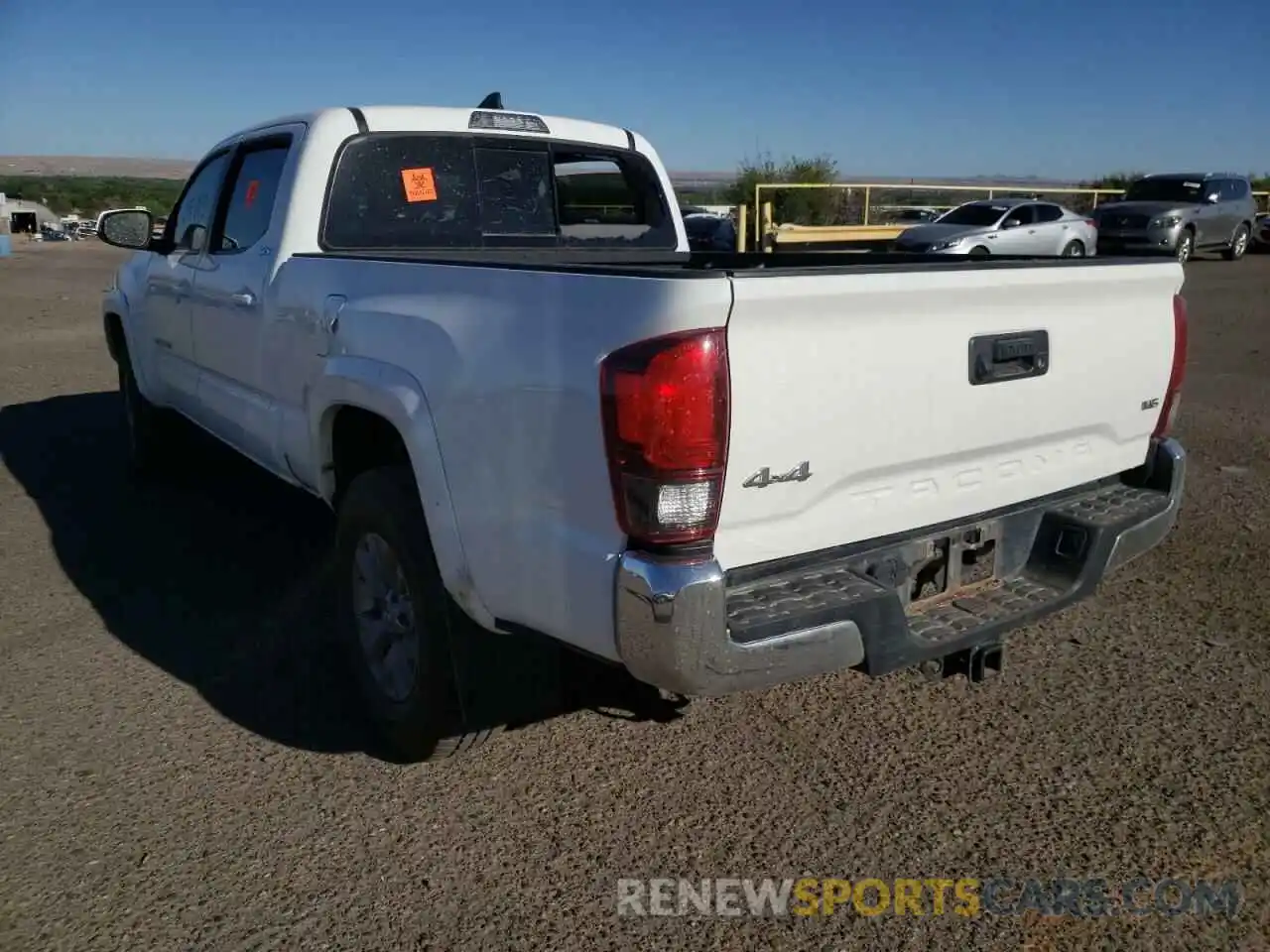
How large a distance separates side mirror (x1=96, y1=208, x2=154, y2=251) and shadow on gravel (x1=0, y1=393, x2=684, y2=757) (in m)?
1.50

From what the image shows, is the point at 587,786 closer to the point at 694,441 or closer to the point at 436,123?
the point at 694,441

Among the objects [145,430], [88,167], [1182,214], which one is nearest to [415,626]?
[145,430]

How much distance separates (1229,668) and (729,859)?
7.29ft

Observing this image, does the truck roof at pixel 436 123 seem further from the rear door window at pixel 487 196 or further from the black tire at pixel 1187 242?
the black tire at pixel 1187 242

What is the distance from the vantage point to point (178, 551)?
17.9 feet

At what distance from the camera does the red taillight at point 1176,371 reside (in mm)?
3447

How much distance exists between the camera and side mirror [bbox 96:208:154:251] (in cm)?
561

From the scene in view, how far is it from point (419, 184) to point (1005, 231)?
59.1 ft

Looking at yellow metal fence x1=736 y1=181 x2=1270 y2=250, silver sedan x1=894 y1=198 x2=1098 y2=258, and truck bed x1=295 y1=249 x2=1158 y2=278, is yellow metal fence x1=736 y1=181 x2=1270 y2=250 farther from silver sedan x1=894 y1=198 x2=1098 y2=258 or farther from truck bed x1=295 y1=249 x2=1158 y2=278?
truck bed x1=295 y1=249 x2=1158 y2=278

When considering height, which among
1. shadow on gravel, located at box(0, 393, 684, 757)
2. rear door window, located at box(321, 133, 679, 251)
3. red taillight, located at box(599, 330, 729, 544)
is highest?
rear door window, located at box(321, 133, 679, 251)

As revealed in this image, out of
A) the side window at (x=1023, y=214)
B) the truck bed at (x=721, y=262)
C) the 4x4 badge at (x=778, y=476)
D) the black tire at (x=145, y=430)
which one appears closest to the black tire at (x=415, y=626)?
the truck bed at (x=721, y=262)

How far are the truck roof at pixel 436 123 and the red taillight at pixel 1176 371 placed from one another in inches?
106

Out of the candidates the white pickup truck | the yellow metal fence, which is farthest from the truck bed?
the yellow metal fence

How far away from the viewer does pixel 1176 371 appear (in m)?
3.49
